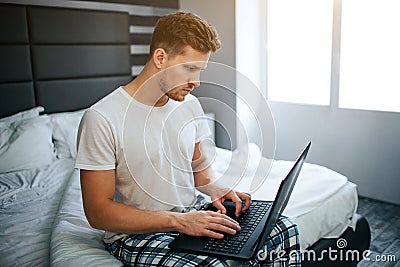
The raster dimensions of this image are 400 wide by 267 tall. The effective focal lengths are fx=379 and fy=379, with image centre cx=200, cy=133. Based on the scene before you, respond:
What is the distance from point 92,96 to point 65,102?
242 mm

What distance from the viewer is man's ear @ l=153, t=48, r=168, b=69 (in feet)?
4.01

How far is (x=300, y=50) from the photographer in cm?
352

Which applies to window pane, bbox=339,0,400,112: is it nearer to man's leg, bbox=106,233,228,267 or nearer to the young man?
the young man

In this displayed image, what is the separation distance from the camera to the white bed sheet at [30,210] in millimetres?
1390

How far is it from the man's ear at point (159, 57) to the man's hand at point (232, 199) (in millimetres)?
522

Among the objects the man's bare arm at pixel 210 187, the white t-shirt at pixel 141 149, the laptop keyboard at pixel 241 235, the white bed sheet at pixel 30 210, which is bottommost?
the white bed sheet at pixel 30 210

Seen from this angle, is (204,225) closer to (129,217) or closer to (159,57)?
(129,217)

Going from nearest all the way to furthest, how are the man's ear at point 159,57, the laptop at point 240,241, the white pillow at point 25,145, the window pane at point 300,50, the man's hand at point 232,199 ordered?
the laptop at point 240,241, the man's ear at point 159,57, the man's hand at point 232,199, the white pillow at point 25,145, the window pane at point 300,50

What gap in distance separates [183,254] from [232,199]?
0.35 meters

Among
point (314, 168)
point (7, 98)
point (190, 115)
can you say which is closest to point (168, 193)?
point (190, 115)

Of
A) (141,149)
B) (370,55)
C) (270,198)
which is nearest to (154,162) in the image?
(141,149)

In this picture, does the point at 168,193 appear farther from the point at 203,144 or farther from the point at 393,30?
the point at 393,30

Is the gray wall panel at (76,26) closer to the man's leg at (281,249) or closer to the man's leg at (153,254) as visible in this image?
the man's leg at (153,254)

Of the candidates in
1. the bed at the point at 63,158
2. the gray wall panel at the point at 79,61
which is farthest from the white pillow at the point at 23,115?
the gray wall panel at the point at 79,61
